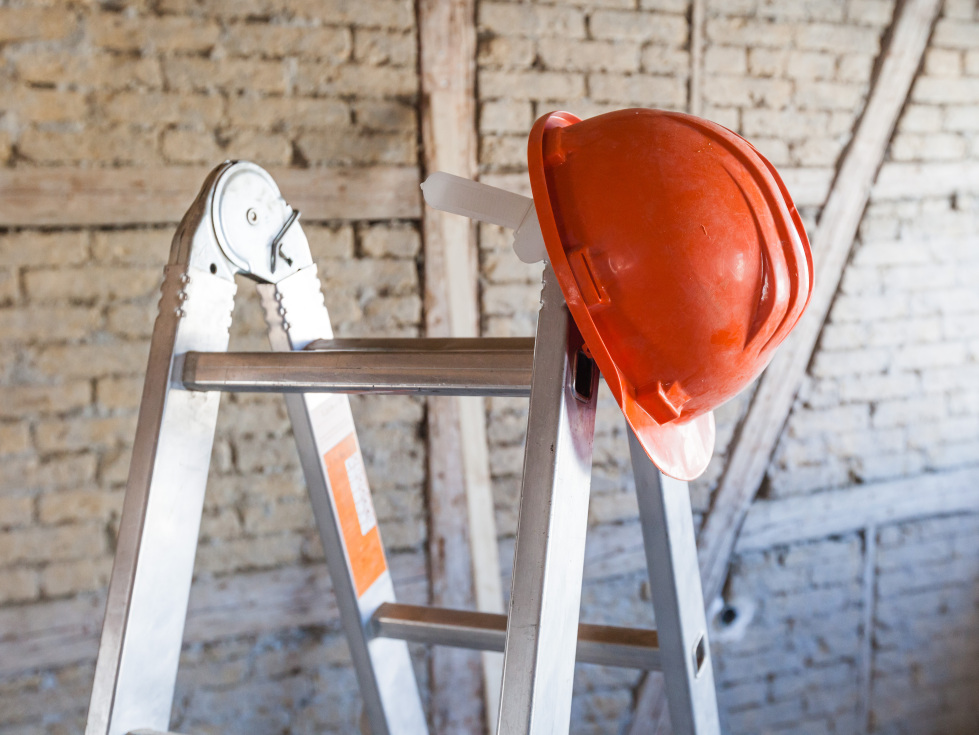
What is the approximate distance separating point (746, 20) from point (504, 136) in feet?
2.70

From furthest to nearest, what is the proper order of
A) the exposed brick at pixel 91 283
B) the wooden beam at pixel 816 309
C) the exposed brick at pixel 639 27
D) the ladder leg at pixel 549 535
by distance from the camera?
the wooden beam at pixel 816 309 → the exposed brick at pixel 639 27 → the exposed brick at pixel 91 283 → the ladder leg at pixel 549 535

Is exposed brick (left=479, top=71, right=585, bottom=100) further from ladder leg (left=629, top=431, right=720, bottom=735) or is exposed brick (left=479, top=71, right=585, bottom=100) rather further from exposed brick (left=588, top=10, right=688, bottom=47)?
ladder leg (left=629, top=431, right=720, bottom=735)

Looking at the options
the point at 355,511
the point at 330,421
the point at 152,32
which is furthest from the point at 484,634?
the point at 152,32

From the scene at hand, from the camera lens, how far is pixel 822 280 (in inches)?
94.0

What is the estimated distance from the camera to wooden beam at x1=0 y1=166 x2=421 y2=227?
1.67 m

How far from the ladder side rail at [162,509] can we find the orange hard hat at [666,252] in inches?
19.4

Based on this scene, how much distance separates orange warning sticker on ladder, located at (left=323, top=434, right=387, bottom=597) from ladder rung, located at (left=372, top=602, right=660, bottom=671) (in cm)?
7

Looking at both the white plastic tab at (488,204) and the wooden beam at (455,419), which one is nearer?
the white plastic tab at (488,204)

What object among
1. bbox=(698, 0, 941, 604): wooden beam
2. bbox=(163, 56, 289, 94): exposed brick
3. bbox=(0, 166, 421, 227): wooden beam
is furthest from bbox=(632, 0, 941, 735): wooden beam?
bbox=(163, 56, 289, 94): exposed brick

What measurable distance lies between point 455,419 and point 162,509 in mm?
1122

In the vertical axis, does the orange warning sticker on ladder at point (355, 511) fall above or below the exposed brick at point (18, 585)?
above

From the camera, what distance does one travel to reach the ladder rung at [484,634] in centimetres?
114

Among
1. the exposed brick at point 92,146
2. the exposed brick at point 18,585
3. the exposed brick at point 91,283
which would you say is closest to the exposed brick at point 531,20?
the exposed brick at point 92,146

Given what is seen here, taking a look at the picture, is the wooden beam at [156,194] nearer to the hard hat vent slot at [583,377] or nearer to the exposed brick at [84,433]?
the exposed brick at [84,433]
